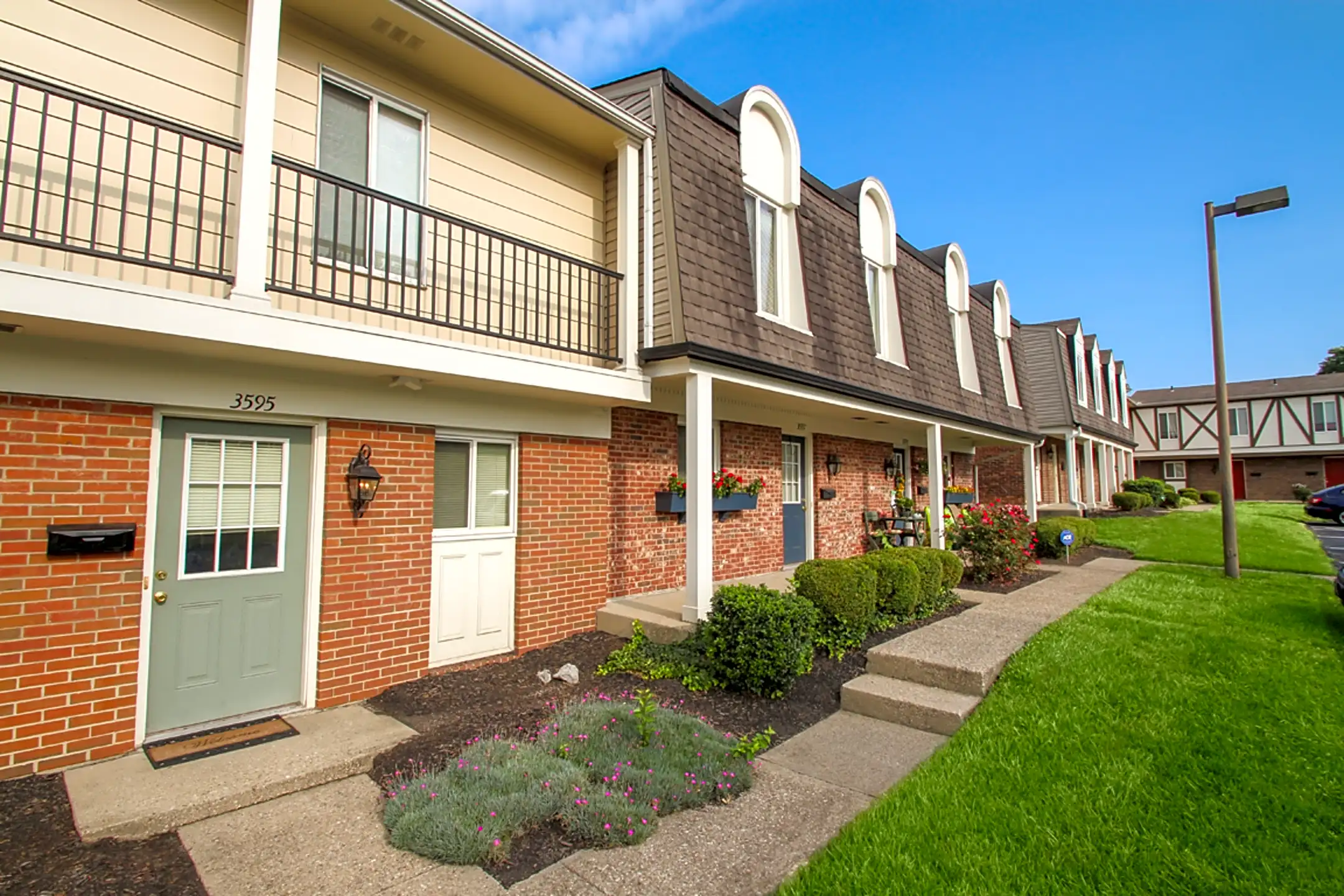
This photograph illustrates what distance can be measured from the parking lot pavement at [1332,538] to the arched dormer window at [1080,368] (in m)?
7.72

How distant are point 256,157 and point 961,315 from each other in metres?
14.0

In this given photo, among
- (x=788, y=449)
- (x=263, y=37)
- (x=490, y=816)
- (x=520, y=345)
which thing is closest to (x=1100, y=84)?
(x=788, y=449)

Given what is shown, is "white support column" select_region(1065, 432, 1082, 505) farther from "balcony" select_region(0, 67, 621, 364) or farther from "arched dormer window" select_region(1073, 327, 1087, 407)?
"balcony" select_region(0, 67, 621, 364)

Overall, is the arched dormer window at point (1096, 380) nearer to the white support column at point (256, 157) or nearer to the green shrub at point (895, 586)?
the green shrub at point (895, 586)

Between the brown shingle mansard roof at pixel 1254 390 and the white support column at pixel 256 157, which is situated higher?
the brown shingle mansard roof at pixel 1254 390

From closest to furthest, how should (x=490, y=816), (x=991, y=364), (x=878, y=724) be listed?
(x=490, y=816), (x=878, y=724), (x=991, y=364)

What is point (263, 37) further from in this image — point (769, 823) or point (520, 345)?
point (769, 823)

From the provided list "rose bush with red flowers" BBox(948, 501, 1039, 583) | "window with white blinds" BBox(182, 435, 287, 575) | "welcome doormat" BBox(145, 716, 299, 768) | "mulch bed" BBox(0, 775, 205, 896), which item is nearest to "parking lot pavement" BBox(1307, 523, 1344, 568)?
"rose bush with red flowers" BBox(948, 501, 1039, 583)

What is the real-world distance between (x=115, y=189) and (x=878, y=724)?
22.0 feet

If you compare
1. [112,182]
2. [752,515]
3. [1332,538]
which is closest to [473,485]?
[112,182]

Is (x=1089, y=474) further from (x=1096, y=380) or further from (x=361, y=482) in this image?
(x=361, y=482)

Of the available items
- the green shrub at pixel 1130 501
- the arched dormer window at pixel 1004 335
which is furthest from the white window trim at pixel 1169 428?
the arched dormer window at pixel 1004 335

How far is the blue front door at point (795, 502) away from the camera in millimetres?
10250

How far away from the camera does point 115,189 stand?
4.30 meters
